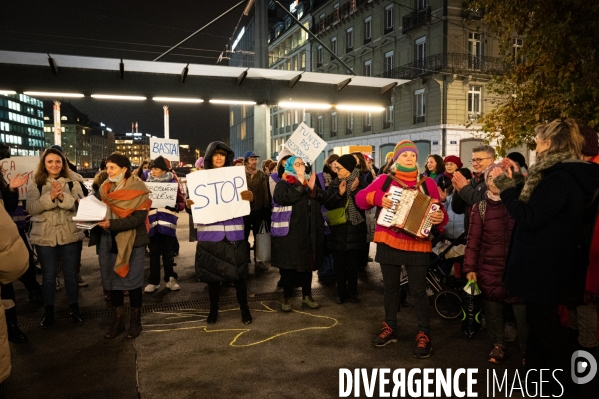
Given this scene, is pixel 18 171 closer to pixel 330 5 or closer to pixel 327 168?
pixel 327 168

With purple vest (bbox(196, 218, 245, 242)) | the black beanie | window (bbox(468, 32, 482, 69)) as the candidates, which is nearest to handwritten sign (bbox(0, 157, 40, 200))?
the black beanie

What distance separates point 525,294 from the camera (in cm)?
365

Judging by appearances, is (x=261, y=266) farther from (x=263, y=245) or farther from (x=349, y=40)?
(x=349, y=40)

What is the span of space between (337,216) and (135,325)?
2971 mm

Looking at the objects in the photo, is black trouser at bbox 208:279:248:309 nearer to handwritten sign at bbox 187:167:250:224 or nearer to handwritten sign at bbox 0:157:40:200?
handwritten sign at bbox 187:167:250:224

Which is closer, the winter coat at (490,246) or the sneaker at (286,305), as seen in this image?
the winter coat at (490,246)

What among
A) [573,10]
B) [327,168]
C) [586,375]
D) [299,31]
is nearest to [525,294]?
[586,375]

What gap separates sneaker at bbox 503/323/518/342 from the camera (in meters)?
5.15

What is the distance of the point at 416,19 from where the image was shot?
32.8 metres

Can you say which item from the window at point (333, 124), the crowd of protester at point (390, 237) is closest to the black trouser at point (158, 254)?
the crowd of protester at point (390, 237)

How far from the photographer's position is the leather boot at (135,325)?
536 centimetres

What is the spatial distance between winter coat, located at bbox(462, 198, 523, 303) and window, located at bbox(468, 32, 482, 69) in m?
29.9

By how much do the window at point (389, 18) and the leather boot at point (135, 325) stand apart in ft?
116

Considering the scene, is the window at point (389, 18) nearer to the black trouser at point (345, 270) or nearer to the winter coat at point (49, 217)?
the black trouser at point (345, 270)
